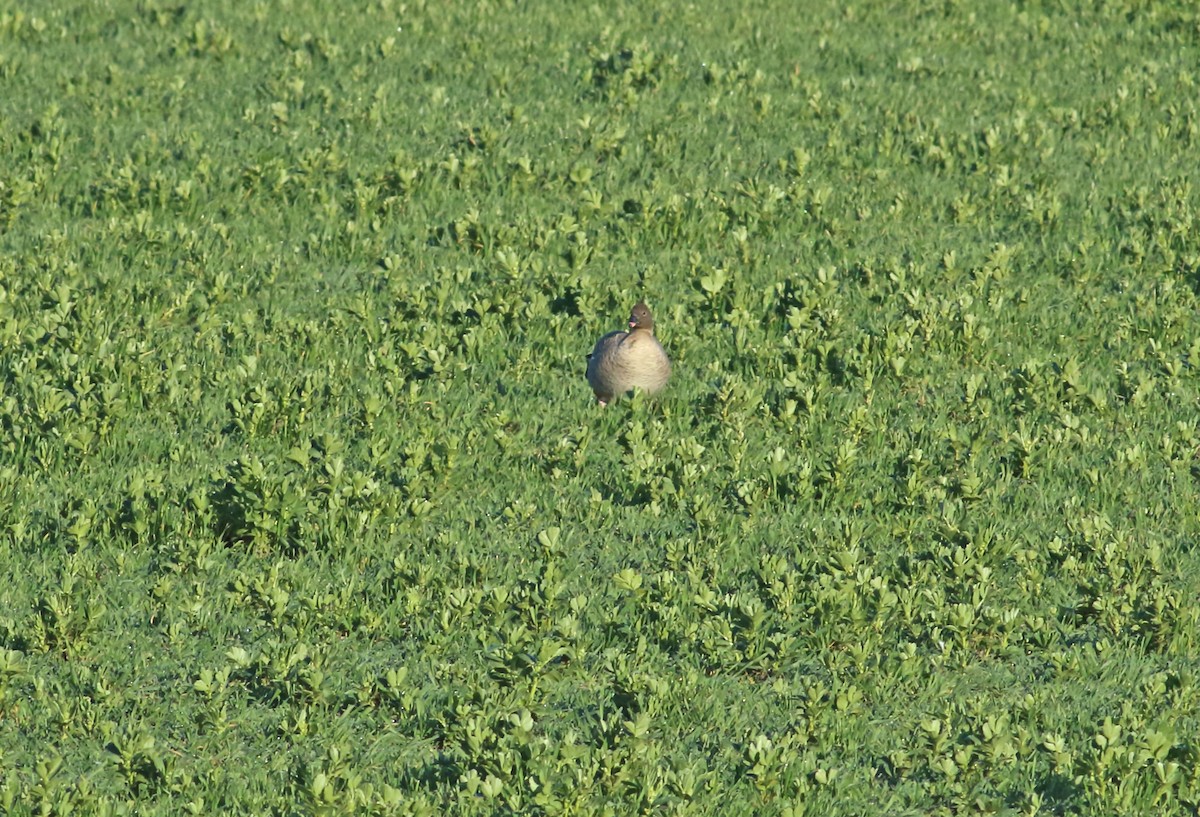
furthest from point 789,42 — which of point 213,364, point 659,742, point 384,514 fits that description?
point 659,742

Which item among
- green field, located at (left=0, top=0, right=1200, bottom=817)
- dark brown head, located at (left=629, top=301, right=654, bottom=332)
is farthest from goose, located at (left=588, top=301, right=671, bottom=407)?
green field, located at (left=0, top=0, right=1200, bottom=817)

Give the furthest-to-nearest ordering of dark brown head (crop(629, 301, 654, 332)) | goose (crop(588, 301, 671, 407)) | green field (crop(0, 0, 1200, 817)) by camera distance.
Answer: dark brown head (crop(629, 301, 654, 332))
goose (crop(588, 301, 671, 407))
green field (crop(0, 0, 1200, 817))

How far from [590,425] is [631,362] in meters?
0.45

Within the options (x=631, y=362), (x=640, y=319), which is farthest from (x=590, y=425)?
(x=640, y=319)

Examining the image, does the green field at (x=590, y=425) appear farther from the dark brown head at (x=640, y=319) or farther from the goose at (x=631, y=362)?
the dark brown head at (x=640, y=319)

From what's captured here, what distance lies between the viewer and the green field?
704 cm

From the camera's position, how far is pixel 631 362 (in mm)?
9844

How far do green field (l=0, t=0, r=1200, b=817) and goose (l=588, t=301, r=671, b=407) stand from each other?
15 cm

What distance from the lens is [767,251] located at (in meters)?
12.7

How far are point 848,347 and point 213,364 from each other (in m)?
4.11

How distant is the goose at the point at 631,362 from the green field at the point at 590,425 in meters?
0.15

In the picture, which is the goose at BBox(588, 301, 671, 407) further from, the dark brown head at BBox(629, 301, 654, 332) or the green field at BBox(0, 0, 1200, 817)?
the green field at BBox(0, 0, 1200, 817)

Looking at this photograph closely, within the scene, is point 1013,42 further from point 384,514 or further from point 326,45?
point 384,514

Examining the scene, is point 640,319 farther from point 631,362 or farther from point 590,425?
point 590,425
